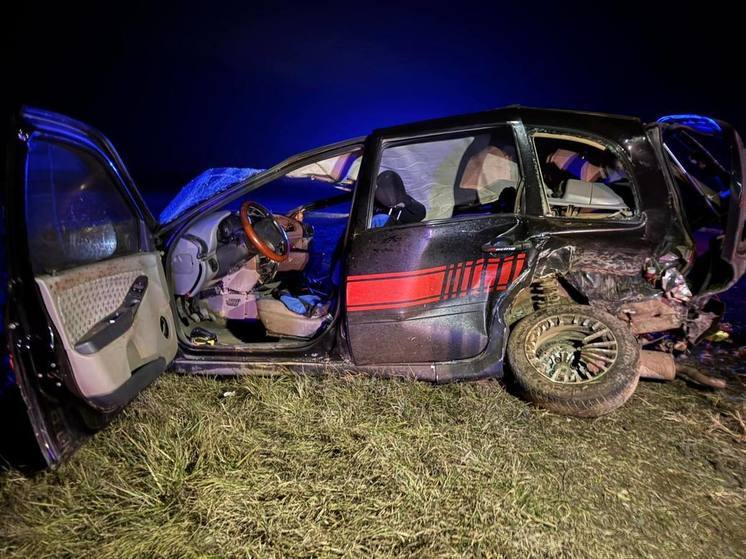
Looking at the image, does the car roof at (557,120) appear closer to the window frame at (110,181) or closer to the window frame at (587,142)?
the window frame at (587,142)

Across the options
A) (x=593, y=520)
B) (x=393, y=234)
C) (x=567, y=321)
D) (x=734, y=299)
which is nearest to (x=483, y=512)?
(x=593, y=520)

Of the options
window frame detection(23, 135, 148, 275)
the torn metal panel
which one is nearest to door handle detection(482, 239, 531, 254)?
the torn metal panel

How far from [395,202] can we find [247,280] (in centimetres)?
143

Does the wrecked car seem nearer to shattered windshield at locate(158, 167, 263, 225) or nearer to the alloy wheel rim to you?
the alloy wheel rim

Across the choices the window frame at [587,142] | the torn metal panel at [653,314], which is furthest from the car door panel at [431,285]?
the torn metal panel at [653,314]

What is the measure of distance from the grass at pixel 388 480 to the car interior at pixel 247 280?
1.61ft

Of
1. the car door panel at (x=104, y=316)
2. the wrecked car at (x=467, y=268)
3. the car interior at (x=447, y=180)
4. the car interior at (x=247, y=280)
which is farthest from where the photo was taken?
the car interior at (x=247, y=280)

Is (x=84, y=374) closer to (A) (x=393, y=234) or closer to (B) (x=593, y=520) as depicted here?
(A) (x=393, y=234)

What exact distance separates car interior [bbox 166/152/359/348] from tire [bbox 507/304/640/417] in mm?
1210

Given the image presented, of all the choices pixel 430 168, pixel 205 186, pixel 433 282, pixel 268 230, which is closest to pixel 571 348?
pixel 433 282

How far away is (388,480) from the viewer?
1.96 metres

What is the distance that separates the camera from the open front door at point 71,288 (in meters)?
1.74

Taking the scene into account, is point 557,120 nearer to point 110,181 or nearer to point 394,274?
point 394,274

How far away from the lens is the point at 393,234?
2.42 metres
